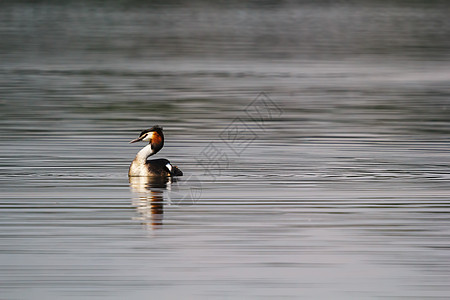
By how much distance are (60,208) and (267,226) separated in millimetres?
2328

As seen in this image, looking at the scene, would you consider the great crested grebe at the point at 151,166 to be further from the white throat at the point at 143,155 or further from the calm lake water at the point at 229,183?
the calm lake water at the point at 229,183

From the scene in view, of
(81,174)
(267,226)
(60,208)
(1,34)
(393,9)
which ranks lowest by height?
(267,226)

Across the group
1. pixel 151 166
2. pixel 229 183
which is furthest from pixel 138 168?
pixel 229 183

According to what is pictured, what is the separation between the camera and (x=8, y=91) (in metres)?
29.5

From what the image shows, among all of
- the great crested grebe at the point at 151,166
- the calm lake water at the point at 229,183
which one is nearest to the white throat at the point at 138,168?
the great crested grebe at the point at 151,166

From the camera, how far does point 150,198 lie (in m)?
14.0

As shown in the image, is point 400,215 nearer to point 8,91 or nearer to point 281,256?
Result: point 281,256

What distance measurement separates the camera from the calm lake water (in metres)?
10.2

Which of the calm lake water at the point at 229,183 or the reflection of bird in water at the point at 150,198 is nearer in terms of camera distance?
the calm lake water at the point at 229,183

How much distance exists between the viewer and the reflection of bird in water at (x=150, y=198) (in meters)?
12.6

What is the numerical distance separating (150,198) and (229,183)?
52.1 inches

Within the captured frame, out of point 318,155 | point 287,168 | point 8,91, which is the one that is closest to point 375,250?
point 287,168

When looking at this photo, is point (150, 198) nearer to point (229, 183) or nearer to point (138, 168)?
point (229, 183)

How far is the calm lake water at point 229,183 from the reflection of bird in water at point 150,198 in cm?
6
